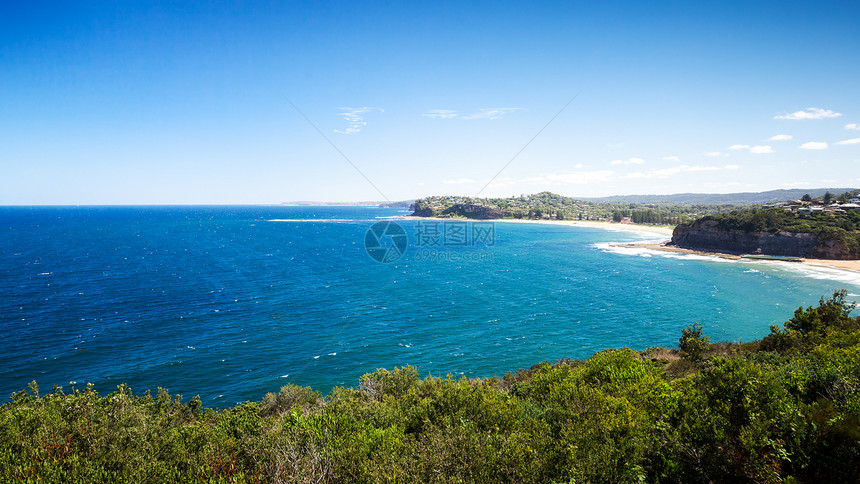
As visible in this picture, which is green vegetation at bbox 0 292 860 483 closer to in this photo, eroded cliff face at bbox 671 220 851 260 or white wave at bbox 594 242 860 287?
white wave at bbox 594 242 860 287

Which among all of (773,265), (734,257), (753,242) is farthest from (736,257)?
(773,265)

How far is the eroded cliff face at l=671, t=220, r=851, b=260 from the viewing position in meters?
85.1

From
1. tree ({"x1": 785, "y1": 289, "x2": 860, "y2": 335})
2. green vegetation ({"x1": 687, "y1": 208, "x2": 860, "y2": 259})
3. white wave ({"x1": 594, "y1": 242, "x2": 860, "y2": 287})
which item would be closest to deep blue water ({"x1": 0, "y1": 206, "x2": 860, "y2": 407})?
white wave ({"x1": 594, "y1": 242, "x2": 860, "y2": 287})

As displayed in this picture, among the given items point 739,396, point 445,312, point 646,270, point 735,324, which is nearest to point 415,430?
point 739,396

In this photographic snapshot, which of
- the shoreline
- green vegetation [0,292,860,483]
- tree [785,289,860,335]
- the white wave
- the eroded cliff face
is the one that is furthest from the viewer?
the eroded cliff face

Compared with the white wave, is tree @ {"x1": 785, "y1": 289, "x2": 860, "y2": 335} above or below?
above

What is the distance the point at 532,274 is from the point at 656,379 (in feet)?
175

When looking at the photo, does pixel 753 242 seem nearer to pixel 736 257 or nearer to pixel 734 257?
pixel 736 257

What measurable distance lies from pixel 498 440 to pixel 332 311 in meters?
40.2

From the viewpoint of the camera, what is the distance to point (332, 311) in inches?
1944

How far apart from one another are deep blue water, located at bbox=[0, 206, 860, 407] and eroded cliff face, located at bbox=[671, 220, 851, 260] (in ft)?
38.8

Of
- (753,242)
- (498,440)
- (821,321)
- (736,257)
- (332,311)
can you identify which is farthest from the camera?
(753,242)

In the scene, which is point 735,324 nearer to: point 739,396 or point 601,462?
point 739,396

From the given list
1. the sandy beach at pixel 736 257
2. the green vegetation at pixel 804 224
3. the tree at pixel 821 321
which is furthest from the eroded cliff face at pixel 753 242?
the tree at pixel 821 321
